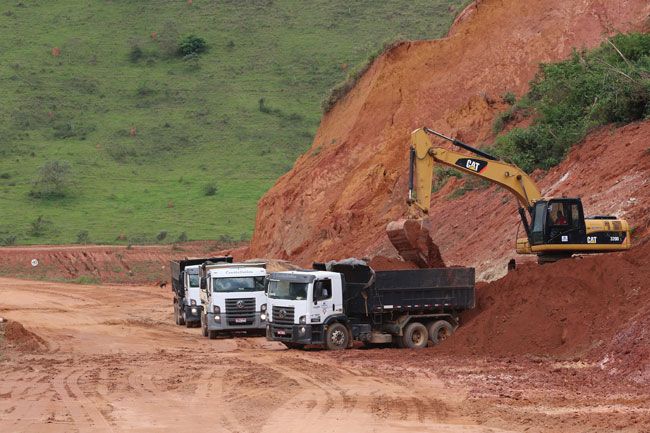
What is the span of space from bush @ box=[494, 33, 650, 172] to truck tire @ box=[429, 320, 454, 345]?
50.8ft

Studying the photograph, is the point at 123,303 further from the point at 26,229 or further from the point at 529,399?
the point at 529,399

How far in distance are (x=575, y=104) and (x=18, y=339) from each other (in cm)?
2469

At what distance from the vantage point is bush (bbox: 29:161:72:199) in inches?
3561

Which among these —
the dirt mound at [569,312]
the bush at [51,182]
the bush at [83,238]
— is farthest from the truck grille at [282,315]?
the bush at [51,182]

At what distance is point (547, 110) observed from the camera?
4688cm

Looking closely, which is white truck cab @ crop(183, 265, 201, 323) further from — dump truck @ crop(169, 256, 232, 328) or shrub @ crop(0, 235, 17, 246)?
shrub @ crop(0, 235, 17, 246)

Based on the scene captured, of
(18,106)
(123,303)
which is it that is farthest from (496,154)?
(18,106)

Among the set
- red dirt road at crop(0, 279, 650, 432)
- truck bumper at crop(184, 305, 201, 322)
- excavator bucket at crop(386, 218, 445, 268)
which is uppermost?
excavator bucket at crop(386, 218, 445, 268)

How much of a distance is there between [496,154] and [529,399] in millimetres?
26268

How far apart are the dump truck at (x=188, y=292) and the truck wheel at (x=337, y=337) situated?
1152cm

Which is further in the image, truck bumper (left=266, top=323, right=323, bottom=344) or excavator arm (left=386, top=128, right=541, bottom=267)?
excavator arm (left=386, top=128, right=541, bottom=267)

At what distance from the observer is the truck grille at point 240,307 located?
36594 millimetres

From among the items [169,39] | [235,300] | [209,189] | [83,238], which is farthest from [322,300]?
[169,39]

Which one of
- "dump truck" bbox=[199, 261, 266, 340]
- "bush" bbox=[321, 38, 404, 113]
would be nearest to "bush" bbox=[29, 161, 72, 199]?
"bush" bbox=[321, 38, 404, 113]
